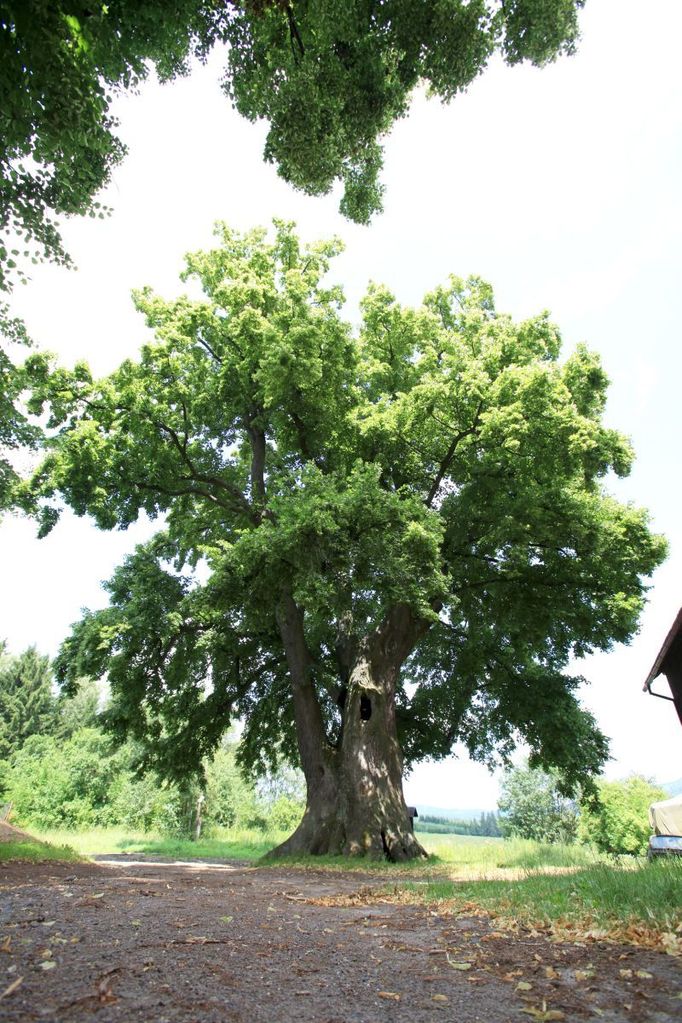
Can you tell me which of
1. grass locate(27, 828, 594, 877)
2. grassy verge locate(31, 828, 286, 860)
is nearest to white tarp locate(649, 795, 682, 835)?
grass locate(27, 828, 594, 877)

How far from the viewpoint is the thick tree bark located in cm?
1349

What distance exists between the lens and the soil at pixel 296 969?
2.78 meters

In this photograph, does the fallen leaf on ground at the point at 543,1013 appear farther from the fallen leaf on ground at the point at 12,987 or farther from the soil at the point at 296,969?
the fallen leaf on ground at the point at 12,987

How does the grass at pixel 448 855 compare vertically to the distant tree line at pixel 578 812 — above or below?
below

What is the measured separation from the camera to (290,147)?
7.09 m

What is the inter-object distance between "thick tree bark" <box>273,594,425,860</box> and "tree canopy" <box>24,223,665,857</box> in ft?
0.22

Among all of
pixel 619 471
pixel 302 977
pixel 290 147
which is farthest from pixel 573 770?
pixel 290 147

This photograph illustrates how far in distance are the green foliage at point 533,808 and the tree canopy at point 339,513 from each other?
49.7 metres

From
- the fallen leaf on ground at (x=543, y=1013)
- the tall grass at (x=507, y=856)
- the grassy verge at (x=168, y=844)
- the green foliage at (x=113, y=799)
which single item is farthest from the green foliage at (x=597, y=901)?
the green foliage at (x=113, y=799)

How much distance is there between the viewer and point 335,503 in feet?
39.3

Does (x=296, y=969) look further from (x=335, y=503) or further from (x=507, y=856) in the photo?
(x=507, y=856)

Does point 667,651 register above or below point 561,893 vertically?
above

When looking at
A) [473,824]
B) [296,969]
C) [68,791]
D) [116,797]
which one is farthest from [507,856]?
[473,824]

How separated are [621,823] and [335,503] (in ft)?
126
